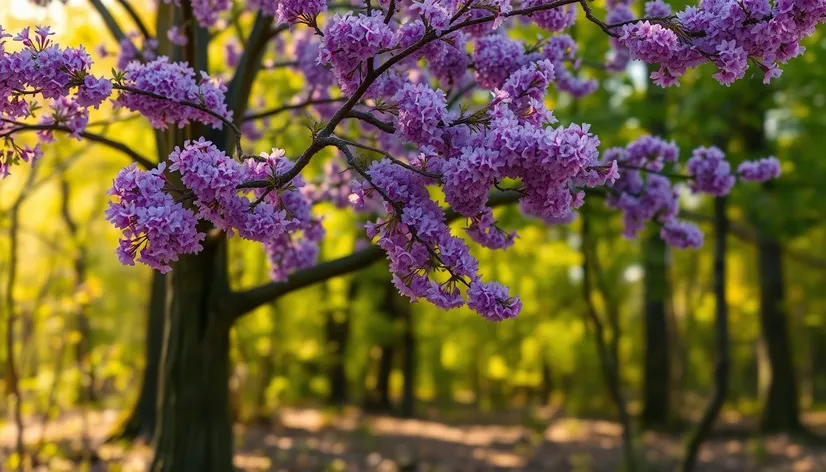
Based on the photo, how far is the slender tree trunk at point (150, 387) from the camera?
1125 centimetres

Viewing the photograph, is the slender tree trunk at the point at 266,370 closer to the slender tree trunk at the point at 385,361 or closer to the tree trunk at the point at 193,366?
the slender tree trunk at the point at 385,361

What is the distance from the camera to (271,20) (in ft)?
19.9

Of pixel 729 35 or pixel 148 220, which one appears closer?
pixel 148 220

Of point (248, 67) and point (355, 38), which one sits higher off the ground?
point (248, 67)

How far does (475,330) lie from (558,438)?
887 cm

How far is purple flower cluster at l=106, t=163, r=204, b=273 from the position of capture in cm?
330

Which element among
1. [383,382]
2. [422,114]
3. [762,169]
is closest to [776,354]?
[383,382]

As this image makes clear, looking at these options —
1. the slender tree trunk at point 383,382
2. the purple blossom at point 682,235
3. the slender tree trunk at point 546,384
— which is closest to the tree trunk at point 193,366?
the purple blossom at point 682,235

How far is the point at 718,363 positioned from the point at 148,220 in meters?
6.71

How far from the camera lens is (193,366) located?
5988 mm

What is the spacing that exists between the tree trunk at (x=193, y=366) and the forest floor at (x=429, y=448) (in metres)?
2.99

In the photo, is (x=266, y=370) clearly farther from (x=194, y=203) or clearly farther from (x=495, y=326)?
(x=194, y=203)

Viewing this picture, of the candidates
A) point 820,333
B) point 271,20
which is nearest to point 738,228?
point 271,20

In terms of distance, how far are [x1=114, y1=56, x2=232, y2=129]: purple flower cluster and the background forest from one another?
96.8 inches
